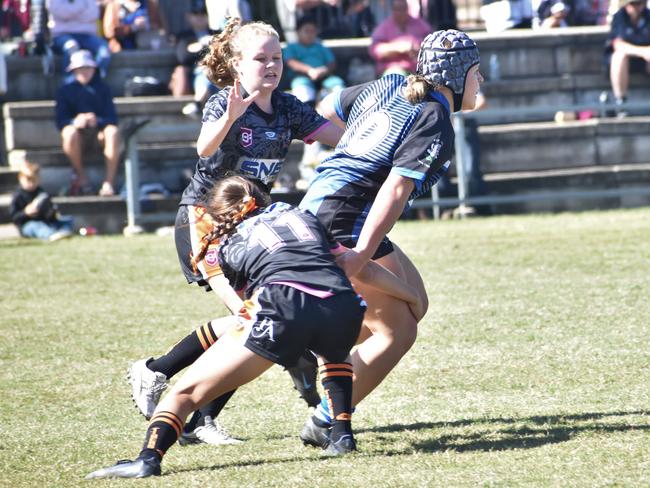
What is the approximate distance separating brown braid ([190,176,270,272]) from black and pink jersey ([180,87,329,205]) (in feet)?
1.67

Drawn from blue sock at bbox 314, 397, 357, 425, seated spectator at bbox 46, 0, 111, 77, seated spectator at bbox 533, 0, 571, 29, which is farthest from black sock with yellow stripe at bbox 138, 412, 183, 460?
seated spectator at bbox 533, 0, 571, 29

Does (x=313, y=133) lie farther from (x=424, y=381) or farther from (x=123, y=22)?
(x=123, y=22)

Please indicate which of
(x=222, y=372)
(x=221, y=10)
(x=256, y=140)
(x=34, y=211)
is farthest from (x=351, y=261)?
(x=34, y=211)

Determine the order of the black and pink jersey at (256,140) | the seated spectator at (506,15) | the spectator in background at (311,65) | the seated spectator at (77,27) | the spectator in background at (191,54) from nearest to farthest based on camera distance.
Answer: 1. the black and pink jersey at (256,140)
2. the seated spectator at (77,27)
3. the spectator in background at (311,65)
4. the spectator in background at (191,54)
5. the seated spectator at (506,15)

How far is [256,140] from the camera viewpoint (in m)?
5.23

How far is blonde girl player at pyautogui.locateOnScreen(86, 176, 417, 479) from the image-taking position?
4.38 metres

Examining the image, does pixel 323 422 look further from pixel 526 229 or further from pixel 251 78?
pixel 526 229

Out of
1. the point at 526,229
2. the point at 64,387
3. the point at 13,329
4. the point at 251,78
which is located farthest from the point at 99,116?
the point at 251,78

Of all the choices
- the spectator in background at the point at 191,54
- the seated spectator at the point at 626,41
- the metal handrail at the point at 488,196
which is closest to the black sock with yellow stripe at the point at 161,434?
the metal handrail at the point at 488,196

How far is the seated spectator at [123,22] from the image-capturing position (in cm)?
1602

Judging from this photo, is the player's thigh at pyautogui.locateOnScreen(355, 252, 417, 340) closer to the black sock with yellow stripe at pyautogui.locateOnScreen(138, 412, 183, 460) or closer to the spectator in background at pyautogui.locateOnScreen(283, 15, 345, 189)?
the black sock with yellow stripe at pyautogui.locateOnScreen(138, 412, 183, 460)

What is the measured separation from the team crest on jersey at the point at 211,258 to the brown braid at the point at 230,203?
16.0 inches

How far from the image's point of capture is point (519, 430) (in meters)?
5.09

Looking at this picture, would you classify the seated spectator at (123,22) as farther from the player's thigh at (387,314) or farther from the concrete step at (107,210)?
the player's thigh at (387,314)
